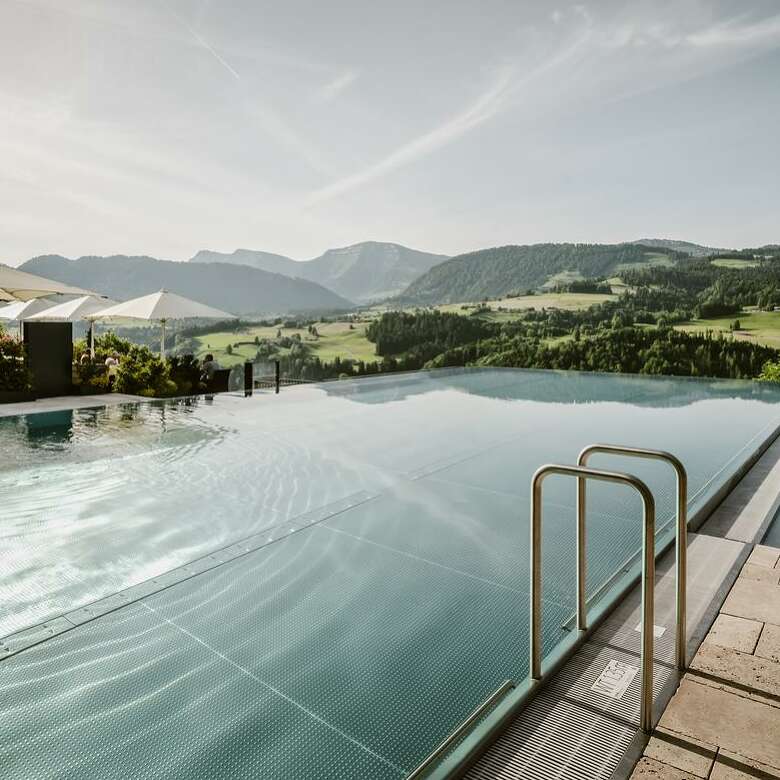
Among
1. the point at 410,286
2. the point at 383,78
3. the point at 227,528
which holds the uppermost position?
the point at 383,78

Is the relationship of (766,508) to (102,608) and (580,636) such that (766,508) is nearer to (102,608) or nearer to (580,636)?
(580,636)

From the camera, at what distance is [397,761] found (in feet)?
5.32

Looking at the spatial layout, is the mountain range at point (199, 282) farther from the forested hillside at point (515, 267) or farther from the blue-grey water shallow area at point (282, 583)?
the blue-grey water shallow area at point (282, 583)

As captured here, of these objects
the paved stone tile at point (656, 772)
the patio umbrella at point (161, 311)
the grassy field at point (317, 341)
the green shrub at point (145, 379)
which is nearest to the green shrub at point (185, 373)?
the green shrub at point (145, 379)

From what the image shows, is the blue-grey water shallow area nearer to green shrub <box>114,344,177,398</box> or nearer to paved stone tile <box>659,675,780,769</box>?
paved stone tile <box>659,675,780,769</box>

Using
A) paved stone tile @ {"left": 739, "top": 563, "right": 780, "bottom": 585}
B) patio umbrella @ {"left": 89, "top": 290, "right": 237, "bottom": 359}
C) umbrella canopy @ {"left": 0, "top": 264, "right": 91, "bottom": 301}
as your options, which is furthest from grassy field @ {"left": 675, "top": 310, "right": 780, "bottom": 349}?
umbrella canopy @ {"left": 0, "top": 264, "right": 91, "bottom": 301}

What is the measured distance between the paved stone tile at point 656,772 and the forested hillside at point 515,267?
2431 cm

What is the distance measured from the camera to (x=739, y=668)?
1958 mm

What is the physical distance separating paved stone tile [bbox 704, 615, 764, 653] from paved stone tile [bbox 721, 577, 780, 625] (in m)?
0.06

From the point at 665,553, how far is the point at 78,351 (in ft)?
38.0

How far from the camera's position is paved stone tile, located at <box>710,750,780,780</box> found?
1.48 m

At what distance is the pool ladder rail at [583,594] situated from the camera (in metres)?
1.63

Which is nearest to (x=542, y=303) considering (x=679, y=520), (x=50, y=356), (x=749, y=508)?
(x=50, y=356)

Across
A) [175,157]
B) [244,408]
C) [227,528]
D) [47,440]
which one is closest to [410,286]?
[175,157]
